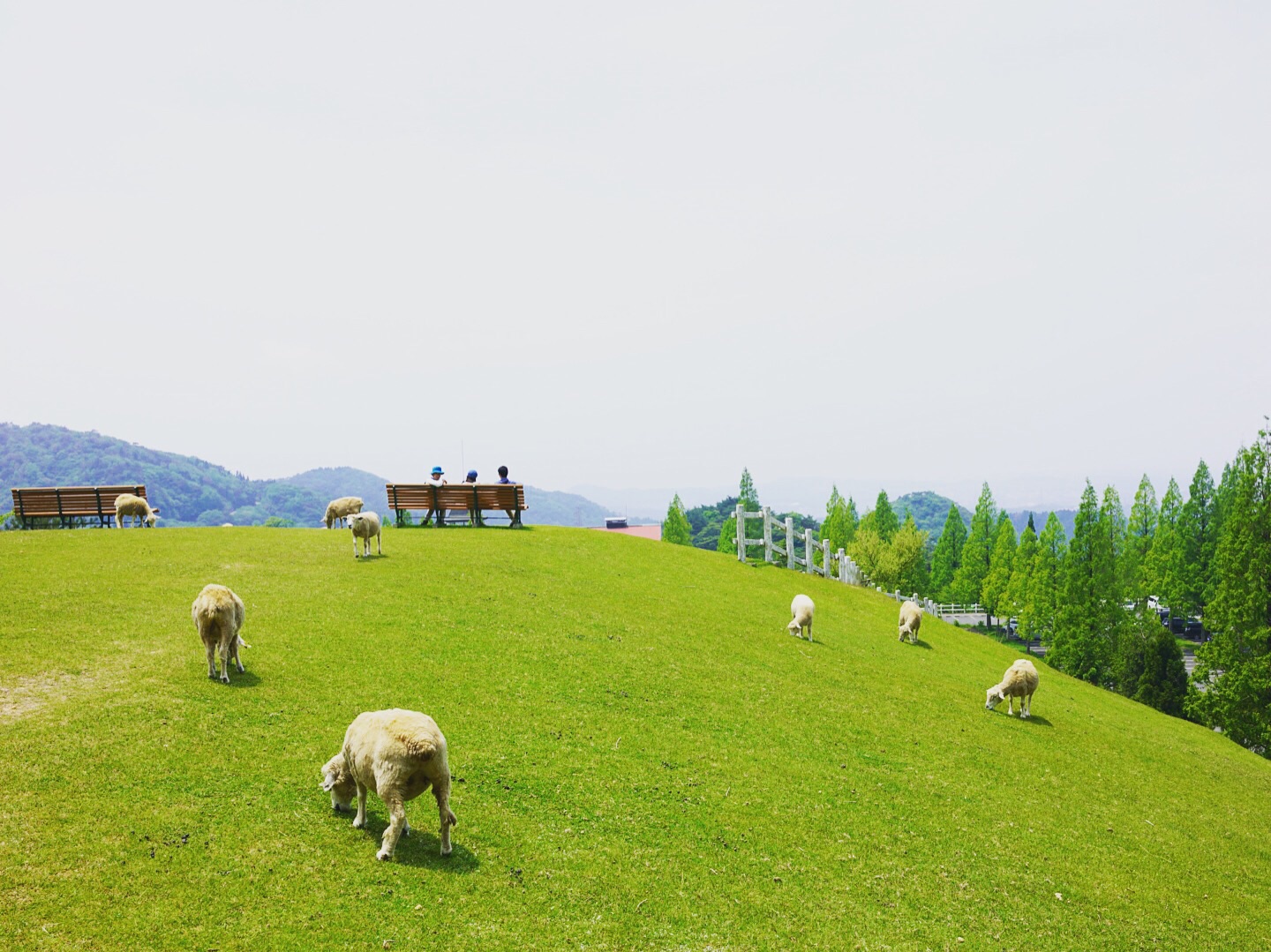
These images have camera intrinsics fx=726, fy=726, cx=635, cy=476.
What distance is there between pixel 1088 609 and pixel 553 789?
58498 mm

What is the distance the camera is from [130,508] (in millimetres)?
29219

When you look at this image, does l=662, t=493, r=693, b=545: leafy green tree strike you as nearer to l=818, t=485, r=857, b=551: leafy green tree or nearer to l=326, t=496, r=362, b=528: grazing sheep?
l=818, t=485, r=857, b=551: leafy green tree

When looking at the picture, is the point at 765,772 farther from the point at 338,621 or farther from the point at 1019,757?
the point at 338,621

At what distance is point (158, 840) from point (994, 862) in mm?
11734

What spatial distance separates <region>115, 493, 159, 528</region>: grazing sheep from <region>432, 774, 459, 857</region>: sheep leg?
26.4 metres

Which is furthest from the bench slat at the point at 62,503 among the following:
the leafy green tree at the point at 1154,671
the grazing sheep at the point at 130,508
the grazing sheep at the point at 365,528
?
the leafy green tree at the point at 1154,671

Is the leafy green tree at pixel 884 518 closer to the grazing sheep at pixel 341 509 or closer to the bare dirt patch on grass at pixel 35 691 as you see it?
the grazing sheep at pixel 341 509

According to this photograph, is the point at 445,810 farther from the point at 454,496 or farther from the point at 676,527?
the point at 676,527

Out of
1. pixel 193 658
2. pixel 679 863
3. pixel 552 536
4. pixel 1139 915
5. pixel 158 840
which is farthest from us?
pixel 552 536

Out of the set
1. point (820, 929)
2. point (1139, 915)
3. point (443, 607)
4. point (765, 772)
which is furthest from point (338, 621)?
point (1139, 915)

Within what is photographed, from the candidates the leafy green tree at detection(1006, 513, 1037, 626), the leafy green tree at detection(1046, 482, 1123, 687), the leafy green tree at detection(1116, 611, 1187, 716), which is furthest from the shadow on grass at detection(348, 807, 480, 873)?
the leafy green tree at detection(1006, 513, 1037, 626)

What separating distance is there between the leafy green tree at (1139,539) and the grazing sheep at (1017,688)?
54182 mm

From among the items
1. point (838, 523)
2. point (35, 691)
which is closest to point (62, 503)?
point (35, 691)

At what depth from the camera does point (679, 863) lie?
9.81 meters
